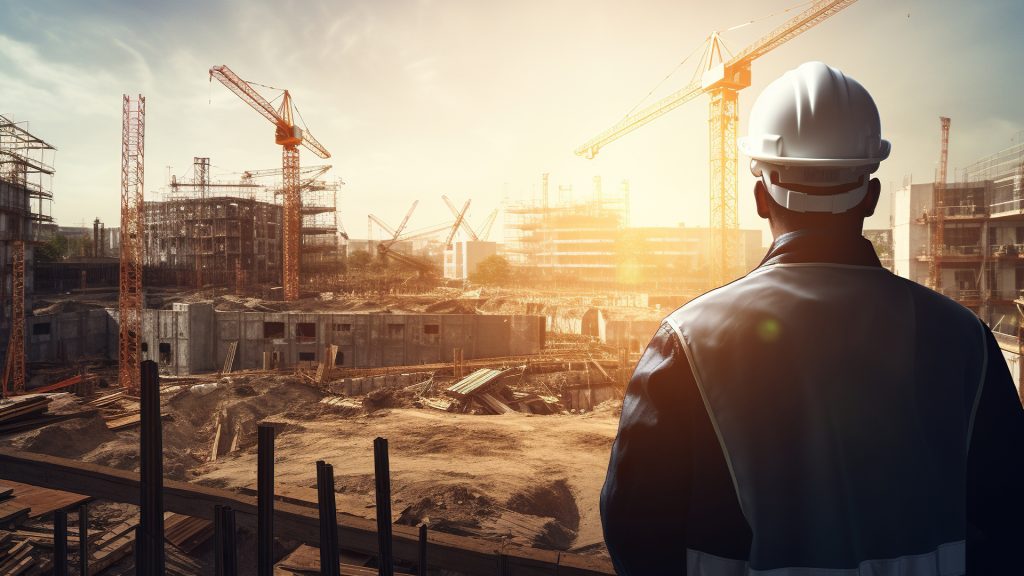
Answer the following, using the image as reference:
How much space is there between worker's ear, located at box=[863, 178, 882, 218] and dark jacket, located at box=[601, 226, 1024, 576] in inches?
4.7

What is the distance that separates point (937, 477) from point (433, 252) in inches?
5904

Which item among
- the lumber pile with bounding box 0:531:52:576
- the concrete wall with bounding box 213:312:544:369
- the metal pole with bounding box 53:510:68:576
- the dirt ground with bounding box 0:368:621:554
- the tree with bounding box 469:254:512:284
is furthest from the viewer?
the tree with bounding box 469:254:512:284

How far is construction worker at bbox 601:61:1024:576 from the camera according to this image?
1.09 m

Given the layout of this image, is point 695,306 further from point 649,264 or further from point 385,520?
point 649,264

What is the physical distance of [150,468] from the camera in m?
2.56

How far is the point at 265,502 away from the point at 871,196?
2504 millimetres

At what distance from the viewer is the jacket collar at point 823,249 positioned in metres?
1.19

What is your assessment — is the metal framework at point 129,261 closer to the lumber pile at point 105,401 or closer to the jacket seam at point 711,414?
the lumber pile at point 105,401

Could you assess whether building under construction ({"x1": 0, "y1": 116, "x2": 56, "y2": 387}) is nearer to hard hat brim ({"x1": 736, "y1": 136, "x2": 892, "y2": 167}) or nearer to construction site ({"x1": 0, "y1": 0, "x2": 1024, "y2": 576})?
construction site ({"x1": 0, "y1": 0, "x2": 1024, "y2": 576})

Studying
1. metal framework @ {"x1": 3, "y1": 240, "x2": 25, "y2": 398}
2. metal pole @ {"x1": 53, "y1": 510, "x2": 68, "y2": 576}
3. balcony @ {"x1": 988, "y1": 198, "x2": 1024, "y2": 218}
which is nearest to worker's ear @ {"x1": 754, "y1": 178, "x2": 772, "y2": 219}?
metal pole @ {"x1": 53, "y1": 510, "x2": 68, "y2": 576}

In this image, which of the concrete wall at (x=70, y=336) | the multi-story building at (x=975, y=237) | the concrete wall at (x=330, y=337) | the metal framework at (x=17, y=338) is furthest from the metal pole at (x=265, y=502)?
the multi-story building at (x=975, y=237)

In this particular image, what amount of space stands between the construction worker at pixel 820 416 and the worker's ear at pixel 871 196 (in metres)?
0.02

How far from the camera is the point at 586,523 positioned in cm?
857

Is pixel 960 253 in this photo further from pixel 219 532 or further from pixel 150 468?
pixel 150 468
